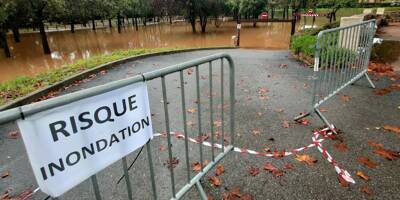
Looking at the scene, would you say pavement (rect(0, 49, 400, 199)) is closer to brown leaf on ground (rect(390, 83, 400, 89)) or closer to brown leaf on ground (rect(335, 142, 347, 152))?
brown leaf on ground (rect(335, 142, 347, 152))

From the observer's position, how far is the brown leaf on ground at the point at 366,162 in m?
3.08

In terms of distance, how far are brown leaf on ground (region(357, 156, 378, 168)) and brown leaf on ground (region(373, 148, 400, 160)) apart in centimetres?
26

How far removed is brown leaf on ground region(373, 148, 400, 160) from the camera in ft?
10.6

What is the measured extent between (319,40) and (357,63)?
7.56 ft

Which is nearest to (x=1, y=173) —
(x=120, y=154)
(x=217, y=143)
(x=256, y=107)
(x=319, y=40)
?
(x=120, y=154)

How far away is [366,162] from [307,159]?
2.32 ft

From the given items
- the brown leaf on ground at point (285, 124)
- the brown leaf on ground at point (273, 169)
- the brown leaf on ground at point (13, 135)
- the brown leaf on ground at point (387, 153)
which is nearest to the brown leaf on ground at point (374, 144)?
the brown leaf on ground at point (387, 153)

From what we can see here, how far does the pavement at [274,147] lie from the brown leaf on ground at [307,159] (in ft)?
0.18

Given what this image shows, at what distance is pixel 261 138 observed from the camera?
3.85m

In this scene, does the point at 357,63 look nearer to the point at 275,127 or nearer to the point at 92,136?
the point at 275,127

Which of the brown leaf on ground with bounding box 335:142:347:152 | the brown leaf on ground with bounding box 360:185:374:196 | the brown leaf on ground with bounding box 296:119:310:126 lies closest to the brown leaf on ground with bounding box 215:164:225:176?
the brown leaf on ground with bounding box 360:185:374:196

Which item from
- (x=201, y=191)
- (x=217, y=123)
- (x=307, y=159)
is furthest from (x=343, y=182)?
(x=217, y=123)

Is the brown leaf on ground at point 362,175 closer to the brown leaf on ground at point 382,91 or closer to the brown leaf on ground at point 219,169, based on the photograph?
the brown leaf on ground at point 219,169

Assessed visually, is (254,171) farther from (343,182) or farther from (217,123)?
(217,123)
